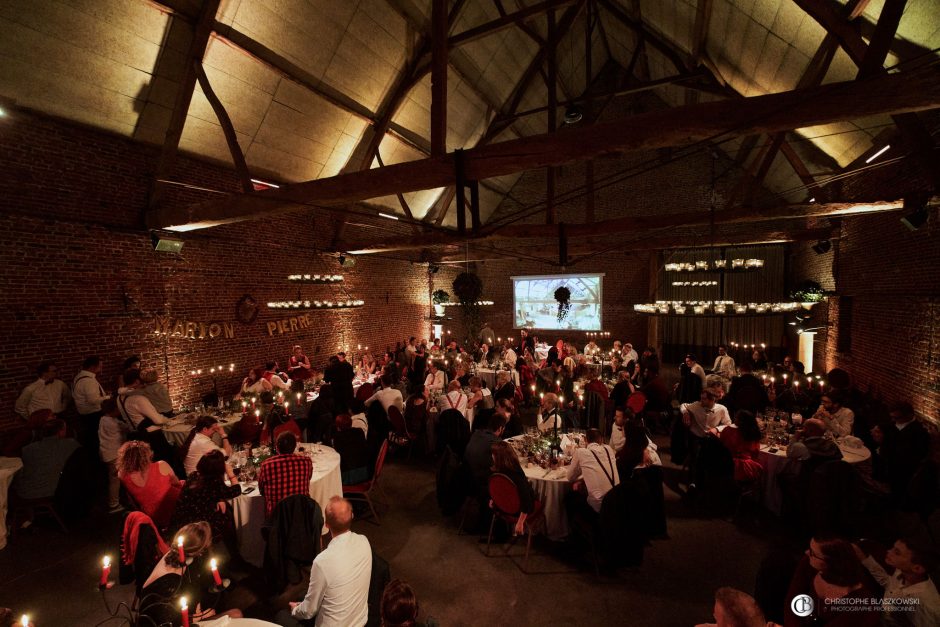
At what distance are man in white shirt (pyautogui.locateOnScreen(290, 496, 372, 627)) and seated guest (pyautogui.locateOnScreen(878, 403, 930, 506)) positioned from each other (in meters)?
5.31

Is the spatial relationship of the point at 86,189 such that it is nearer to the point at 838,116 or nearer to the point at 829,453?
the point at 838,116

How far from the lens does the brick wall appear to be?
519 cm

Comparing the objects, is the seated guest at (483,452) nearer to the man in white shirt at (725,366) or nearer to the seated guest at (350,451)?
the seated guest at (350,451)

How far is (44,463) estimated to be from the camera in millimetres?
4258

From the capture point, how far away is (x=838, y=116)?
336 centimetres

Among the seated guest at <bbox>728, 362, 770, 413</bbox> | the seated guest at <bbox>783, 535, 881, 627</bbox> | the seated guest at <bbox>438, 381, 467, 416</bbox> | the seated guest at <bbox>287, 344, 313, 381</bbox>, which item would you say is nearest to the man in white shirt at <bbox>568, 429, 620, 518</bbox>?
the seated guest at <bbox>783, 535, 881, 627</bbox>

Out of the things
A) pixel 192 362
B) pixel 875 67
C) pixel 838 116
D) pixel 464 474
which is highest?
pixel 875 67

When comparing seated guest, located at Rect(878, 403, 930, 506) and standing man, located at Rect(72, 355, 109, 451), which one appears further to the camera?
standing man, located at Rect(72, 355, 109, 451)

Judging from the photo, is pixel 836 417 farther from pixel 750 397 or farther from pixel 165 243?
pixel 165 243

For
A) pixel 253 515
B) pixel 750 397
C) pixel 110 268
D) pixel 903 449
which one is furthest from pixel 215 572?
pixel 750 397

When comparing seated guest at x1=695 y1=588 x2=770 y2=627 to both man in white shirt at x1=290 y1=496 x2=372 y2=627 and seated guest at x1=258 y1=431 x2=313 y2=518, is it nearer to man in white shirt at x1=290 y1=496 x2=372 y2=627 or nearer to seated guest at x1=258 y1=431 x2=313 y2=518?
man in white shirt at x1=290 y1=496 x2=372 y2=627

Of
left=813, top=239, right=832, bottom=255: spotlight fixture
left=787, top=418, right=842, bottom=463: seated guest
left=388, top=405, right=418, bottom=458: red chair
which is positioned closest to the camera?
left=787, top=418, right=842, bottom=463: seated guest

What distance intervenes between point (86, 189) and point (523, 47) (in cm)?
902

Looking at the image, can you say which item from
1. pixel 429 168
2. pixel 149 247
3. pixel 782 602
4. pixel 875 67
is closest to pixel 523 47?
pixel 429 168
